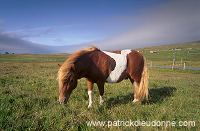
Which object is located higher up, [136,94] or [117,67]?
[117,67]

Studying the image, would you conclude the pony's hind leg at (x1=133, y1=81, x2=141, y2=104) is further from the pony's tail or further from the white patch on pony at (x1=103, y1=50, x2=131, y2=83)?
the white patch on pony at (x1=103, y1=50, x2=131, y2=83)

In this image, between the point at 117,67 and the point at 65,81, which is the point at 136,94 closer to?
the point at 117,67

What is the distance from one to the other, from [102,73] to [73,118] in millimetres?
1895

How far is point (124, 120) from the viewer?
3090 mm

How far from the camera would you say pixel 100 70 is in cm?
418

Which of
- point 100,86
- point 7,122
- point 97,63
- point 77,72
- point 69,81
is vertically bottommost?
point 7,122

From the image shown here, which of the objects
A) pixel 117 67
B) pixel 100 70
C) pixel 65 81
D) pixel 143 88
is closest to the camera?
pixel 65 81

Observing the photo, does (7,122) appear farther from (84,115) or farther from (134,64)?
(134,64)

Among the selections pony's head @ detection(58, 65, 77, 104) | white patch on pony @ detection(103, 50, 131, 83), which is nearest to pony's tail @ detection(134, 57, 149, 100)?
white patch on pony @ detection(103, 50, 131, 83)

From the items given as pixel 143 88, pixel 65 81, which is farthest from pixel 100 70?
pixel 143 88

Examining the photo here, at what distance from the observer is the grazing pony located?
344 centimetres

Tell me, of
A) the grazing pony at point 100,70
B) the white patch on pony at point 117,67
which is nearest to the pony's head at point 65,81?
the grazing pony at point 100,70

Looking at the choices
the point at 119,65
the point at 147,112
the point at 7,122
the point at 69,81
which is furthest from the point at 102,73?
the point at 7,122

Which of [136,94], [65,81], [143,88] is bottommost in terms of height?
[136,94]
